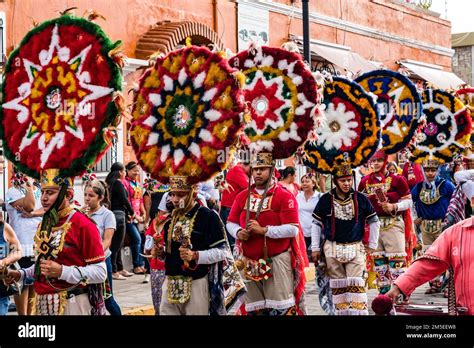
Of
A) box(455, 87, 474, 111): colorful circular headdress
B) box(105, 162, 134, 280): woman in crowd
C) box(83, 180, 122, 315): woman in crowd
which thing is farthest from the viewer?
box(455, 87, 474, 111): colorful circular headdress

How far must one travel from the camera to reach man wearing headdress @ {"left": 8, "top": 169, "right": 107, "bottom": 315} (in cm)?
664

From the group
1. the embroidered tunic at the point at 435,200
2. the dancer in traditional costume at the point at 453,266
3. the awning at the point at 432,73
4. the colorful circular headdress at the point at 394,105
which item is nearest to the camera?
the dancer in traditional costume at the point at 453,266

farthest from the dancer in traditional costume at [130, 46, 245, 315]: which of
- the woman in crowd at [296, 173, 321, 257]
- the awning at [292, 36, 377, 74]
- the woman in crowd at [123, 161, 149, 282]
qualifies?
the awning at [292, 36, 377, 74]

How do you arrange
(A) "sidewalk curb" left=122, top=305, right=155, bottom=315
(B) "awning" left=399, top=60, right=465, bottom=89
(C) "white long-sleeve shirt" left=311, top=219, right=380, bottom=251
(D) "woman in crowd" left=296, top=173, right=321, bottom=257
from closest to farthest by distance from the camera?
1. (C) "white long-sleeve shirt" left=311, top=219, right=380, bottom=251
2. (A) "sidewalk curb" left=122, top=305, right=155, bottom=315
3. (D) "woman in crowd" left=296, top=173, right=321, bottom=257
4. (B) "awning" left=399, top=60, right=465, bottom=89

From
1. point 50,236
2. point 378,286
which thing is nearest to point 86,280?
point 50,236

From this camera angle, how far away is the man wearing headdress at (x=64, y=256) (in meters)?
6.64

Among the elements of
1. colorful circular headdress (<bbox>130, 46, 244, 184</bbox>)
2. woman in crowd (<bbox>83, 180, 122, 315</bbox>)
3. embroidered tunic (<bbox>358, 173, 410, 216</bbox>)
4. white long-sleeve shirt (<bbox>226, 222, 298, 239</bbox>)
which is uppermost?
colorful circular headdress (<bbox>130, 46, 244, 184</bbox>)

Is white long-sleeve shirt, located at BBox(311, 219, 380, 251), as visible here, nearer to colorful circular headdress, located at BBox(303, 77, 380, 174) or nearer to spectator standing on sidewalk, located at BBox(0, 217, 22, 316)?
colorful circular headdress, located at BBox(303, 77, 380, 174)

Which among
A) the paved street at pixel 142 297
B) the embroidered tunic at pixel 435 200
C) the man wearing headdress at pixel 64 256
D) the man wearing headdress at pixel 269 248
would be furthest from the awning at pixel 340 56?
the man wearing headdress at pixel 64 256

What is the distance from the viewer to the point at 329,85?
420 inches

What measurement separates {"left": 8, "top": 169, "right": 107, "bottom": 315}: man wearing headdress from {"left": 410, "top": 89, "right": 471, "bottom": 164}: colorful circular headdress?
7.72 meters

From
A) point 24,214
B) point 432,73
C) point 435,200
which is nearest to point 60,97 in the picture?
point 24,214

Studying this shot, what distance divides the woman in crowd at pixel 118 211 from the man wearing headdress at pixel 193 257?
17.1 ft

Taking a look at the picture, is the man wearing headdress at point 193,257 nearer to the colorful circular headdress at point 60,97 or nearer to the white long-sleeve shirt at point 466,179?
the colorful circular headdress at point 60,97
